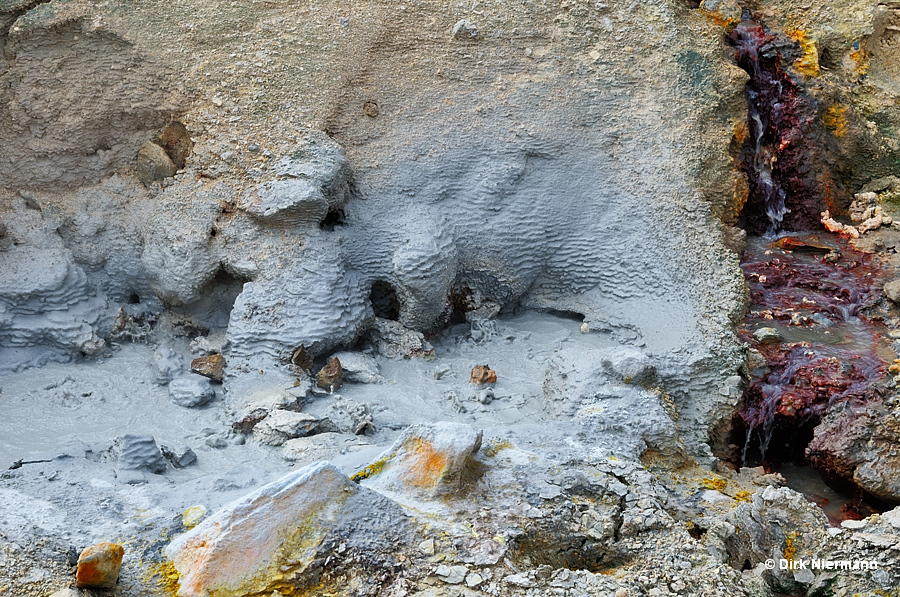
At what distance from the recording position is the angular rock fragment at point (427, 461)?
228cm

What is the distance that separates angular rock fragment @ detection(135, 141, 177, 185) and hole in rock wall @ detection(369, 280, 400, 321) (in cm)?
106

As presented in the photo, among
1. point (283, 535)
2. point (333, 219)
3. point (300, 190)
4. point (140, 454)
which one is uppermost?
point (300, 190)

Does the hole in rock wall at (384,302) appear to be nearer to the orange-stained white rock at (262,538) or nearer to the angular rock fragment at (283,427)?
the angular rock fragment at (283,427)

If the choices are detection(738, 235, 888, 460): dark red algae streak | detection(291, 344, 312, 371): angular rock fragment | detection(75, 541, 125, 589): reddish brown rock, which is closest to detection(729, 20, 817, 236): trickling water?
detection(738, 235, 888, 460): dark red algae streak

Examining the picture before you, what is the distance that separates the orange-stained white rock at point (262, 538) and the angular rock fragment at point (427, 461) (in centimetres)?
24

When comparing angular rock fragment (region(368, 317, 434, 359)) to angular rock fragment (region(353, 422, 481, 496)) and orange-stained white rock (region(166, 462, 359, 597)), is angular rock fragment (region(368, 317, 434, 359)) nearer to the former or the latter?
angular rock fragment (region(353, 422, 481, 496))

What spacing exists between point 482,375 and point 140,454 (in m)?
1.35

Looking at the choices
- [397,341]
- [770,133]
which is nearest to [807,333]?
[770,133]

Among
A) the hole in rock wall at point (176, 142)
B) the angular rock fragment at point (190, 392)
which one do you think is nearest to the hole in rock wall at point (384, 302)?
the angular rock fragment at point (190, 392)

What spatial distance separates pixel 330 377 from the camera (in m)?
3.43

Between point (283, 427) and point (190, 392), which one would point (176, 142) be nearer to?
point (190, 392)

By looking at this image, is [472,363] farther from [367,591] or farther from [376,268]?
[367,591]

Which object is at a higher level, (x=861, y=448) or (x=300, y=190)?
(x=300, y=190)

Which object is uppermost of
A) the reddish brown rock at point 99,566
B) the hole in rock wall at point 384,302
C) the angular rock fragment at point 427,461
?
the reddish brown rock at point 99,566
